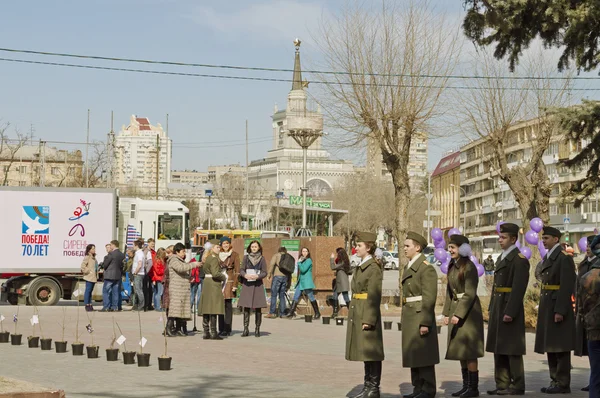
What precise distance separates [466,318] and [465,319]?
0.05ft

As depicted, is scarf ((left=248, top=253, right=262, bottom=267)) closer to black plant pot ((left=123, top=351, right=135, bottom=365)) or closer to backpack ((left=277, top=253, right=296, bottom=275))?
backpack ((left=277, top=253, right=296, bottom=275))

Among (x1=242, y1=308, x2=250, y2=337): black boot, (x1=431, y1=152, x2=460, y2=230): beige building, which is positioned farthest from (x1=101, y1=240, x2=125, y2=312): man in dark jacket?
(x1=431, y1=152, x2=460, y2=230): beige building

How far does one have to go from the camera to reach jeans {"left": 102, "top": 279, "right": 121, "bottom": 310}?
1121 inches

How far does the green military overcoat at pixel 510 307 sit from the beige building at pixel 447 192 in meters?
145

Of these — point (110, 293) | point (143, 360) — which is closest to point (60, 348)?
point (143, 360)

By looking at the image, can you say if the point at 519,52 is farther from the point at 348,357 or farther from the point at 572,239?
the point at 572,239

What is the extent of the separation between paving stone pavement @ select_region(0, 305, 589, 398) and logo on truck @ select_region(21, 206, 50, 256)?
992cm

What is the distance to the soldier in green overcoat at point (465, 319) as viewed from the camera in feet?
39.1

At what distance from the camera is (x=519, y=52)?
11805 mm

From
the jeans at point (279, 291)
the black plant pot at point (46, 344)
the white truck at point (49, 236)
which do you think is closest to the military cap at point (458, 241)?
the black plant pot at point (46, 344)

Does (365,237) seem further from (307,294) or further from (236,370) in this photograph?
(307,294)

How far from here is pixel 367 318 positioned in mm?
11812

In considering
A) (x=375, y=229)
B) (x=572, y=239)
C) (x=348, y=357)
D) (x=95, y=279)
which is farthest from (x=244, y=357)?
(x=375, y=229)

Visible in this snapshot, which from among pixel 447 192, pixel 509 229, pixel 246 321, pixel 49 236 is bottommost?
pixel 246 321
